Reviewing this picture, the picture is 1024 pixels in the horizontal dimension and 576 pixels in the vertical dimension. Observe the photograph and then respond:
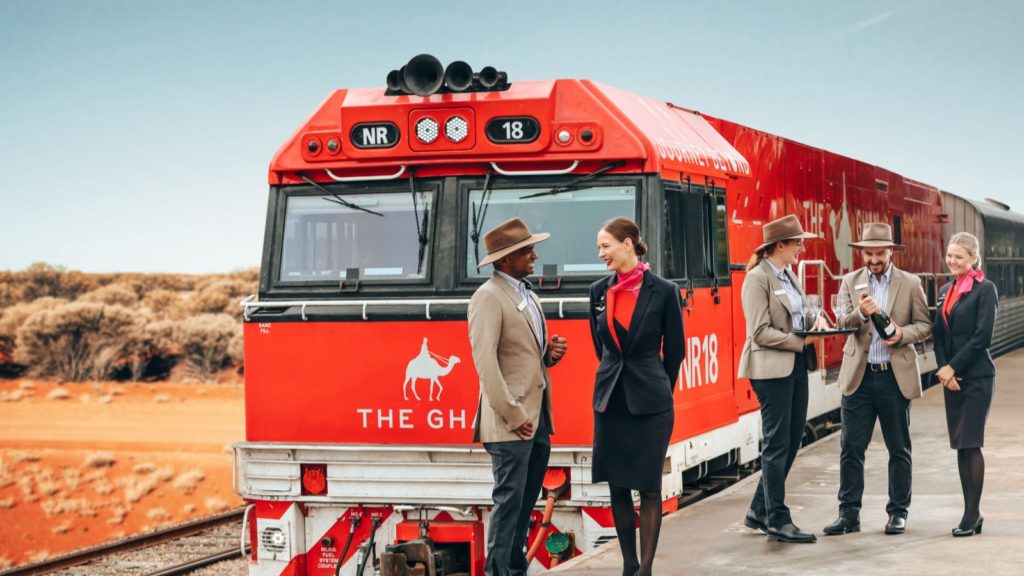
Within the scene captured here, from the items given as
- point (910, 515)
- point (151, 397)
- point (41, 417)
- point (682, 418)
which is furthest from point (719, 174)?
point (151, 397)

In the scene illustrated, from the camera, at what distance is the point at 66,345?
1720 inches

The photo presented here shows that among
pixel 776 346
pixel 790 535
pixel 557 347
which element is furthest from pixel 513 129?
pixel 790 535

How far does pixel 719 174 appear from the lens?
10.0 meters

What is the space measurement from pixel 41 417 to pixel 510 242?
31.2m

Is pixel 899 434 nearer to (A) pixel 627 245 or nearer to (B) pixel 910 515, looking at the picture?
(B) pixel 910 515

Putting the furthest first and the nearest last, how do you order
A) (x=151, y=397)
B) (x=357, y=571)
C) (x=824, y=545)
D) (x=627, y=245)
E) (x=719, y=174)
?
(x=151, y=397) < (x=719, y=174) < (x=357, y=571) < (x=824, y=545) < (x=627, y=245)

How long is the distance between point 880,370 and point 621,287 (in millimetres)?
2288

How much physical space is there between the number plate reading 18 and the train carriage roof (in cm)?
1

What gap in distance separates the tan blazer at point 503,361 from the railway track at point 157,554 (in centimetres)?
643

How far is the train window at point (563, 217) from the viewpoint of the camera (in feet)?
28.0

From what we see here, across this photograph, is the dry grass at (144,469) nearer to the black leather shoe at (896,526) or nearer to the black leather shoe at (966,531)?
the black leather shoe at (896,526)

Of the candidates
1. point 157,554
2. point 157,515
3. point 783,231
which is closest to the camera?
point 783,231

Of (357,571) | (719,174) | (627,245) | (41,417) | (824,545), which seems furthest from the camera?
(41,417)

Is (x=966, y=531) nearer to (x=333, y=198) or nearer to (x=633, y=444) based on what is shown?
(x=633, y=444)
